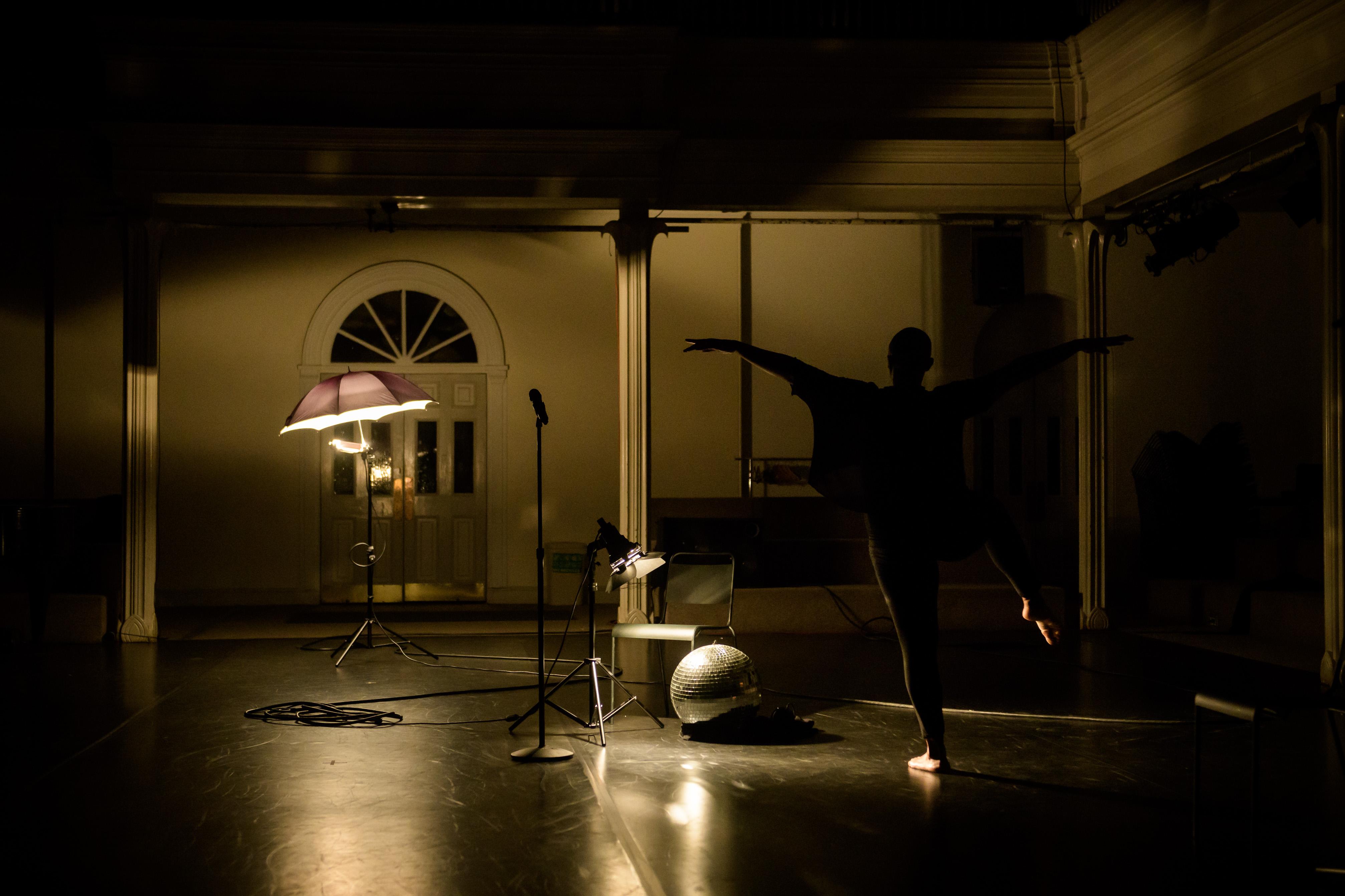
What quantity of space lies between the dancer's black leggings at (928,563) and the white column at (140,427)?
6087mm

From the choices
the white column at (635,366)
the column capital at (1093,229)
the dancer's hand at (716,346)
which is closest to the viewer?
the dancer's hand at (716,346)

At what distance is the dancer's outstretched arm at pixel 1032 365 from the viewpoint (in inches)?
157

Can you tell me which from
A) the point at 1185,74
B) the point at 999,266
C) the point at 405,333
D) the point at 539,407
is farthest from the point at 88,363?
the point at 1185,74

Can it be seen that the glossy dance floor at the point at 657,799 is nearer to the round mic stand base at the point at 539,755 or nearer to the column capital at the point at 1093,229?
the round mic stand base at the point at 539,755

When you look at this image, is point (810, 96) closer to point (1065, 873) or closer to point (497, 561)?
point (497, 561)

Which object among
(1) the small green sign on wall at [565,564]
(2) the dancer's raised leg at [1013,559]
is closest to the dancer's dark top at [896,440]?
(2) the dancer's raised leg at [1013,559]

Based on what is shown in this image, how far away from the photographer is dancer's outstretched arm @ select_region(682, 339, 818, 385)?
4.25 metres

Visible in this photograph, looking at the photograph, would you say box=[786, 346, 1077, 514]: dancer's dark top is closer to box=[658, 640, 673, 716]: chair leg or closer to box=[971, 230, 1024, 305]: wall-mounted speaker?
box=[658, 640, 673, 716]: chair leg

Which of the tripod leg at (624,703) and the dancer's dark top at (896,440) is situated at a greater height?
the dancer's dark top at (896,440)

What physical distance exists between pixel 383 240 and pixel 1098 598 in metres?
7.32

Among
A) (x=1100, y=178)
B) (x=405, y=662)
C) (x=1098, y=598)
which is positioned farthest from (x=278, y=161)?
(x=1098, y=598)

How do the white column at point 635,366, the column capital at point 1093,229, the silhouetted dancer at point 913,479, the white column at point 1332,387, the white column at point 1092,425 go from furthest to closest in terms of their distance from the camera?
1. the column capital at point 1093,229
2. the white column at point 1092,425
3. the white column at point 635,366
4. the white column at point 1332,387
5. the silhouetted dancer at point 913,479

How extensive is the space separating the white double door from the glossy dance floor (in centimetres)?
434

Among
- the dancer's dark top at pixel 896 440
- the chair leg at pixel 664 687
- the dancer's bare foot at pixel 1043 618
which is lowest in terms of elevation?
the chair leg at pixel 664 687
